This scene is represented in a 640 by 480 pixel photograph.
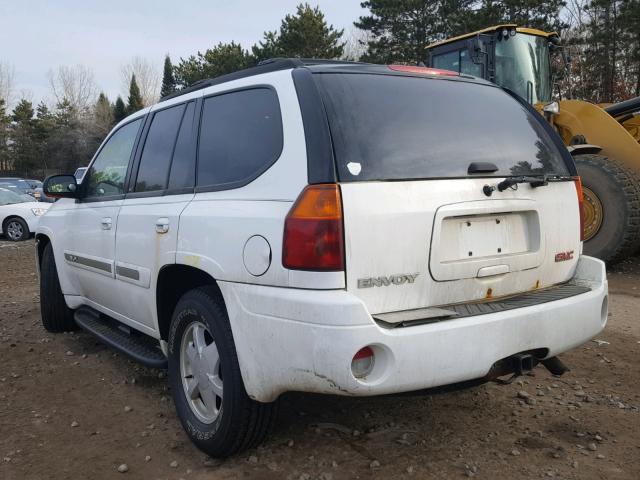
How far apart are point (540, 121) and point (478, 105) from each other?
512 mm

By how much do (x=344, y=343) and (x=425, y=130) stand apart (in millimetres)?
1106

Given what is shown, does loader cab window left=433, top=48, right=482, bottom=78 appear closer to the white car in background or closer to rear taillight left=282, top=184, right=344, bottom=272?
rear taillight left=282, top=184, right=344, bottom=272

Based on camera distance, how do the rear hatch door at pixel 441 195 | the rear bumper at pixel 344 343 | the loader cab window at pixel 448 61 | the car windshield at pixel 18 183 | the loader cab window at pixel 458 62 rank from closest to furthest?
the rear bumper at pixel 344 343
the rear hatch door at pixel 441 195
the loader cab window at pixel 458 62
the loader cab window at pixel 448 61
the car windshield at pixel 18 183

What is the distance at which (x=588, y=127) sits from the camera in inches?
300

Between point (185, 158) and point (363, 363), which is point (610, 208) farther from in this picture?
point (363, 363)

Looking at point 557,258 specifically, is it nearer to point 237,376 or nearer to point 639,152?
point 237,376

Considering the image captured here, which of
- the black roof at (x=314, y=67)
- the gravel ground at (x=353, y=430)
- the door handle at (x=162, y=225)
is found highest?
the black roof at (x=314, y=67)

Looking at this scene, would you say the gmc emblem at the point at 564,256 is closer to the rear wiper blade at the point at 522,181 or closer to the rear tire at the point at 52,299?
the rear wiper blade at the point at 522,181

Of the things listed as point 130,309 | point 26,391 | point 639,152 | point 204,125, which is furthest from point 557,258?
point 639,152

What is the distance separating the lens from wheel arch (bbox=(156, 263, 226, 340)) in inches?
120

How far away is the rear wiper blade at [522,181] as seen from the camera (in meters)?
2.77

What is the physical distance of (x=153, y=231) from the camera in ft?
10.7

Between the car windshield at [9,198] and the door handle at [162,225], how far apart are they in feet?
44.8

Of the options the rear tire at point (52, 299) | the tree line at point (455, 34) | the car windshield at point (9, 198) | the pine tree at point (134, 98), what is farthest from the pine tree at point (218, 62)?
the rear tire at point (52, 299)
